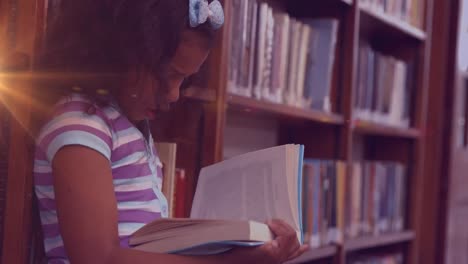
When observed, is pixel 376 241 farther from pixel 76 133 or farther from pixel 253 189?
pixel 76 133

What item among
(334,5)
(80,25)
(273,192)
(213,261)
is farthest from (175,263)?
(334,5)

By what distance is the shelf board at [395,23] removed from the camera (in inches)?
76.3

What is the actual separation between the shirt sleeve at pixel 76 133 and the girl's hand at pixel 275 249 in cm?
23

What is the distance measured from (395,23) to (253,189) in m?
1.38

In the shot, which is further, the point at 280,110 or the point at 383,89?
the point at 383,89

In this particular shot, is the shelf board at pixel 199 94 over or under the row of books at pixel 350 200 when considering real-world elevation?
over

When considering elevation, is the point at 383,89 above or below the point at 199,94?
above

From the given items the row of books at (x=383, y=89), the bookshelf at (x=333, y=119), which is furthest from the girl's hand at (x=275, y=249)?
the row of books at (x=383, y=89)

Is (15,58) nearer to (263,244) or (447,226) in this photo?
(263,244)

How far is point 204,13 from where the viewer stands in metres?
0.96

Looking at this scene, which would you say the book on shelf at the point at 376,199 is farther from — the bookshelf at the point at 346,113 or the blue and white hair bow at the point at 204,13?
the blue and white hair bow at the point at 204,13

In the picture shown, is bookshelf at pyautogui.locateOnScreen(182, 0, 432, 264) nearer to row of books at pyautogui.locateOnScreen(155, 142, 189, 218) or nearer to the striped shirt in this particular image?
row of books at pyautogui.locateOnScreen(155, 142, 189, 218)

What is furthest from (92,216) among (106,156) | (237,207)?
(237,207)

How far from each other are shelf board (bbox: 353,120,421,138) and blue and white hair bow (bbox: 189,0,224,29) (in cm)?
103
